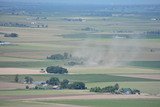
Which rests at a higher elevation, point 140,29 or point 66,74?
point 140,29

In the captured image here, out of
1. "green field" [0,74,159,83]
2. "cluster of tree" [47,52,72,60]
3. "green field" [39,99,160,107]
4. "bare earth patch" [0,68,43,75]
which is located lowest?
"green field" [39,99,160,107]

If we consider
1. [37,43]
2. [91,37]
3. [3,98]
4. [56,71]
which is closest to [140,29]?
[91,37]

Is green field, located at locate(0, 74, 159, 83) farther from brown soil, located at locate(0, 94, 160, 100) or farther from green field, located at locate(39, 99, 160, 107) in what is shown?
green field, located at locate(39, 99, 160, 107)

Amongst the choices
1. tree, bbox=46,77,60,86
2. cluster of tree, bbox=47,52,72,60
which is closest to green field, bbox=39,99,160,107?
tree, bbox=46,77,60,86

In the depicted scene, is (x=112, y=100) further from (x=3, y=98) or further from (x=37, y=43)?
(x=37, y=43)

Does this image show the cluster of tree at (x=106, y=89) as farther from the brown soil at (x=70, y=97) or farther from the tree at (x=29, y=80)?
the tree at (x=29, y=80)
